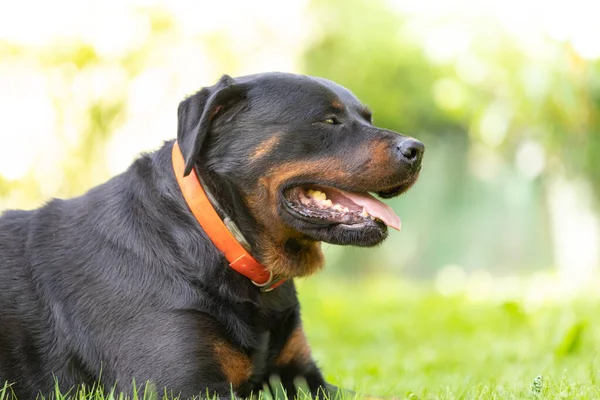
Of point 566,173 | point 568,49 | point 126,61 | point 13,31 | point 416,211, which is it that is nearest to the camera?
point 13,31

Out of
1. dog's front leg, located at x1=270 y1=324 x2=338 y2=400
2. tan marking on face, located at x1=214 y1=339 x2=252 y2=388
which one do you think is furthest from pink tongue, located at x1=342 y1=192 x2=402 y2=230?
tan marking on face, located at x1=214 y1=339 x2=252 y2=388

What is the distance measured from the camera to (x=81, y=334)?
329cm

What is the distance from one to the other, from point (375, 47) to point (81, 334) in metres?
13.5

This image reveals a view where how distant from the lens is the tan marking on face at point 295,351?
11.8 feet

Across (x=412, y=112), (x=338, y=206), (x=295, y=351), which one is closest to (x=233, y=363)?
(x=295, y=351)

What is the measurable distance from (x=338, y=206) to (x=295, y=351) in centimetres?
69

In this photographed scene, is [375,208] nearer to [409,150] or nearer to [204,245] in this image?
[409,150]

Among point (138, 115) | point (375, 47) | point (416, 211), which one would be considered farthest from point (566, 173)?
point (138, 115)

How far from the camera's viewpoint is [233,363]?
3.26 metres

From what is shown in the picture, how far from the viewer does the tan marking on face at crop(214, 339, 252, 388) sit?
3.21 meters

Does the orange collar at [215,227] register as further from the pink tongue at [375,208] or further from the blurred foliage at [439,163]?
the blurred foliage at [439,163]

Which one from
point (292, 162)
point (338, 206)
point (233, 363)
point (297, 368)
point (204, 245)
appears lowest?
point (297, 368)

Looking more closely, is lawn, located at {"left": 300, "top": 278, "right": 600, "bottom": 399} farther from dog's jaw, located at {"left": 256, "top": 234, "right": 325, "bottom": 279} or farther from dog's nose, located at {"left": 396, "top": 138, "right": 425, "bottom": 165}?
dog's nose, located at {"left": 396, "top": 138, "right": 425, "bottom": 165}

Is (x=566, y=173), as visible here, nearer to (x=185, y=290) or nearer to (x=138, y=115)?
(x=138, y=115)
